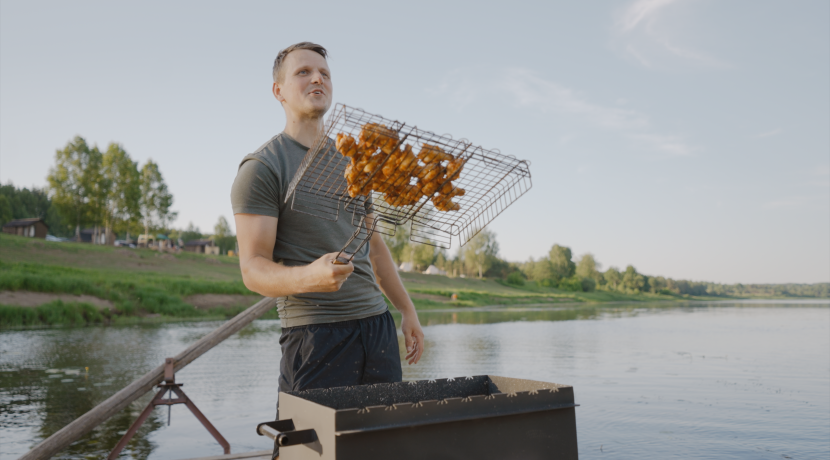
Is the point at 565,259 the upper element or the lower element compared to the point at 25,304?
upper

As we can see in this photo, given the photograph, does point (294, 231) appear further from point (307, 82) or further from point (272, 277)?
point (307, 82)

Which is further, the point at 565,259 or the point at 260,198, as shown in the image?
the point at 565,259

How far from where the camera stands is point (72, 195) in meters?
48.8

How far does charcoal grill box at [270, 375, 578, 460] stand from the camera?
5.59 feet

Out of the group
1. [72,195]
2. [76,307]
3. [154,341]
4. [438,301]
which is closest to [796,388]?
[154,341]

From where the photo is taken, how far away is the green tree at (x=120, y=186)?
49.7 metres

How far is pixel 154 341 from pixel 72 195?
38360 mm

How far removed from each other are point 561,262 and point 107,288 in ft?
319

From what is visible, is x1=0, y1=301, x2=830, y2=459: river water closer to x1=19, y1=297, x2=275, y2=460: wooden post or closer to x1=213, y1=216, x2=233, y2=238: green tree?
x1=19, y1=297, x2=275, y2=460: wooden post

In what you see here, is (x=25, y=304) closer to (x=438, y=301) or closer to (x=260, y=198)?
(x=260, y=198)

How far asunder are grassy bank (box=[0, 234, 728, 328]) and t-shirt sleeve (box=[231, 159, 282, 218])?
75.3ft

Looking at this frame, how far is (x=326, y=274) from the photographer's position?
1.88 meters

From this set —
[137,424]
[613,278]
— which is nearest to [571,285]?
[613,278]

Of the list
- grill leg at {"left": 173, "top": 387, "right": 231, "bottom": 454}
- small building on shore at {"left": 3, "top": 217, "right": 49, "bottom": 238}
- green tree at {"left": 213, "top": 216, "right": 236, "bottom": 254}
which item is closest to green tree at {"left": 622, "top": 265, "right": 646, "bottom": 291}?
green tree at {"left": 213, "top": 216, "right": 236, "bottom": 254}
